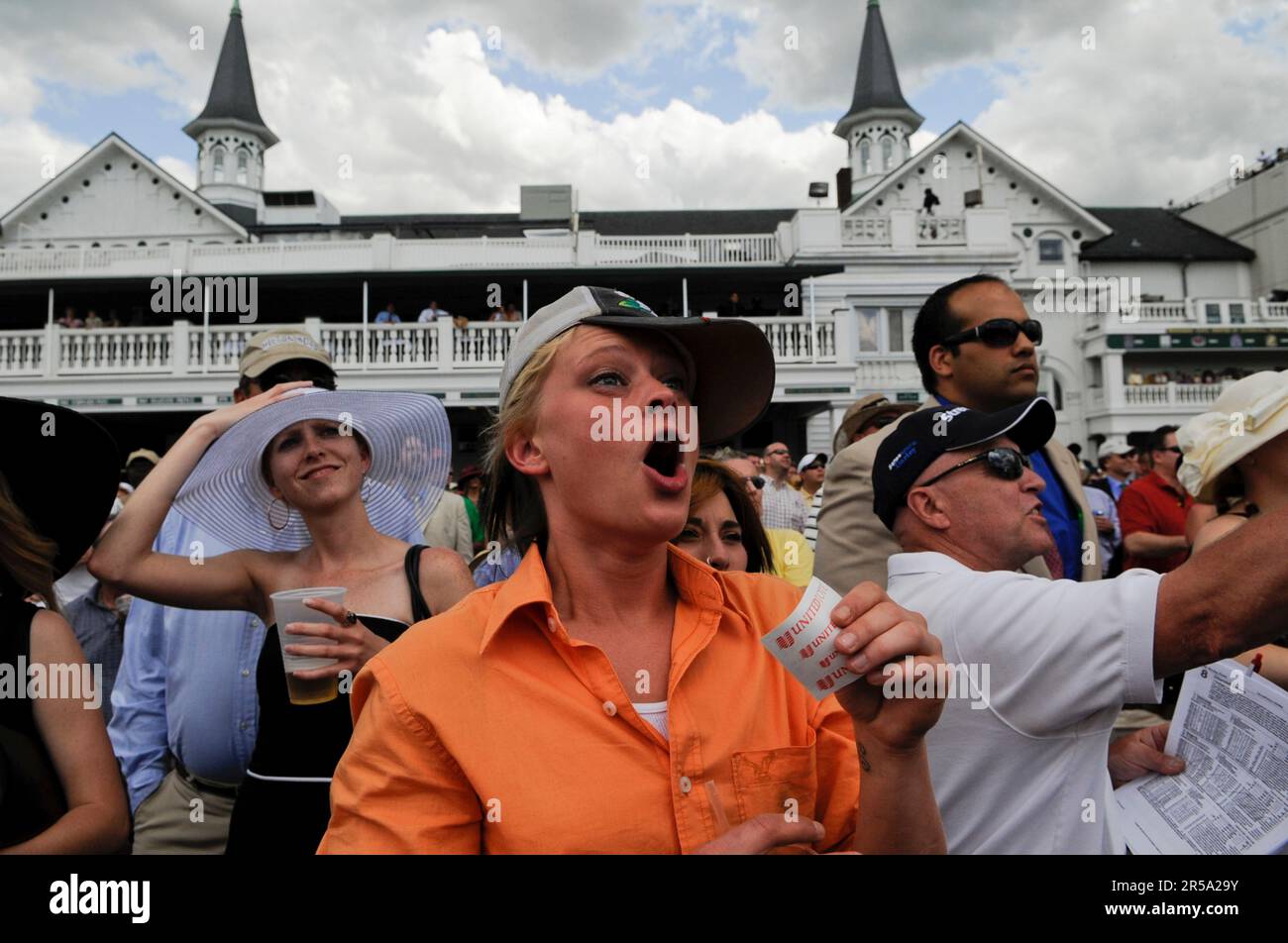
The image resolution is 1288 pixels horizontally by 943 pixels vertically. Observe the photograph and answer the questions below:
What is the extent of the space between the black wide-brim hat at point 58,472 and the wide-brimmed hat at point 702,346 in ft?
4.22

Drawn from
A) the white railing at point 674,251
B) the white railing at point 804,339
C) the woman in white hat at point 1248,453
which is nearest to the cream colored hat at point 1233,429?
the woman in white hat at point 1248,453

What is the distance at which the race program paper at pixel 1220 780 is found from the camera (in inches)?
69.1

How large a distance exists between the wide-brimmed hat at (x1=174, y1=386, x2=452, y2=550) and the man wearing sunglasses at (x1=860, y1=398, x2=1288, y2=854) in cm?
149

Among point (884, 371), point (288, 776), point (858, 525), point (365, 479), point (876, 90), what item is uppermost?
point (876, 90)

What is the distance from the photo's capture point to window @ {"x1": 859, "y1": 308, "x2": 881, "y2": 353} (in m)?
26.4

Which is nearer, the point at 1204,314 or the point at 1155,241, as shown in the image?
the point at 1204,314

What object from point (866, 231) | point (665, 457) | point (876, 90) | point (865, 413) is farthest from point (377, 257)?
point (876, 90)

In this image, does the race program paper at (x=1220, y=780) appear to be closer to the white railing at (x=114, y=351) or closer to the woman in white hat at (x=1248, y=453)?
the woman in white hat at (x=1248, y=453)

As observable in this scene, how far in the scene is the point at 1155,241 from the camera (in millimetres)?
39719

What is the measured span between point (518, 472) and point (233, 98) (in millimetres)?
54019

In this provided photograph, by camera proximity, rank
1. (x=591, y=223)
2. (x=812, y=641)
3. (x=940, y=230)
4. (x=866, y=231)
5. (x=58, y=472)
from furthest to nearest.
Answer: (x=591, y=223)
(x=940, y=230)
(x=866, y=231)
(x=58, y=472)
(x=812, y=641)

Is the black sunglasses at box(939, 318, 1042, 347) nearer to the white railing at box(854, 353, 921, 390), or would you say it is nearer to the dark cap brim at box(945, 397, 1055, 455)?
the dark cap brim at box(945, 397, 1055, 455)

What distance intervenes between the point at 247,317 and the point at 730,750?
25.6m

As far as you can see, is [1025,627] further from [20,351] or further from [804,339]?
[20,351]
